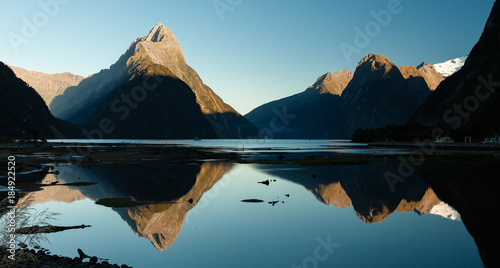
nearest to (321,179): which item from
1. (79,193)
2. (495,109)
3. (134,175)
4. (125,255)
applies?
(134,175)

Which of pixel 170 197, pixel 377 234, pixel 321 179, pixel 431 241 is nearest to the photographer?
pixel 431 241

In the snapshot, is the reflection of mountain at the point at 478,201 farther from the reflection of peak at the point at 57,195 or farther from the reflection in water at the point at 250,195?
the reflection of peak at the point at 57,195

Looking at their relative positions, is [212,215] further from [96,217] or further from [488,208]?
[488,208]

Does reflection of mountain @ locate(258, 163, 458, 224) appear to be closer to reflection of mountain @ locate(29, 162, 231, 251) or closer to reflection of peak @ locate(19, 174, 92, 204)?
reflection of mountain @ locate(29, 162, 231, 251)

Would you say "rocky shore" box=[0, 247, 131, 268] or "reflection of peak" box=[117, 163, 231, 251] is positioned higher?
"reflection of peak" box=[117, 163, 231, 251]

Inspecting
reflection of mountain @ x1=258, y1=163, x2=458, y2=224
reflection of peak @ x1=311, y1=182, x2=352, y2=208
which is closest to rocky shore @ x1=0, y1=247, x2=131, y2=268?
reflection of mountain @ x1=258, y1=163, x2=458, y2=224

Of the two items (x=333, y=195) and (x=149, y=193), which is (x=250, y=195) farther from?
(x=149, y=193)

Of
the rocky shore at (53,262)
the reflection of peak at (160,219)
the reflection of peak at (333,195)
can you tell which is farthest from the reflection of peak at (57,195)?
the reflection of peak at (333,195)

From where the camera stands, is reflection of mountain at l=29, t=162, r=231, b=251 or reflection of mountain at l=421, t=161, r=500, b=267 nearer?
reflection of mountain at l=421, t=161, r=500, b=267
